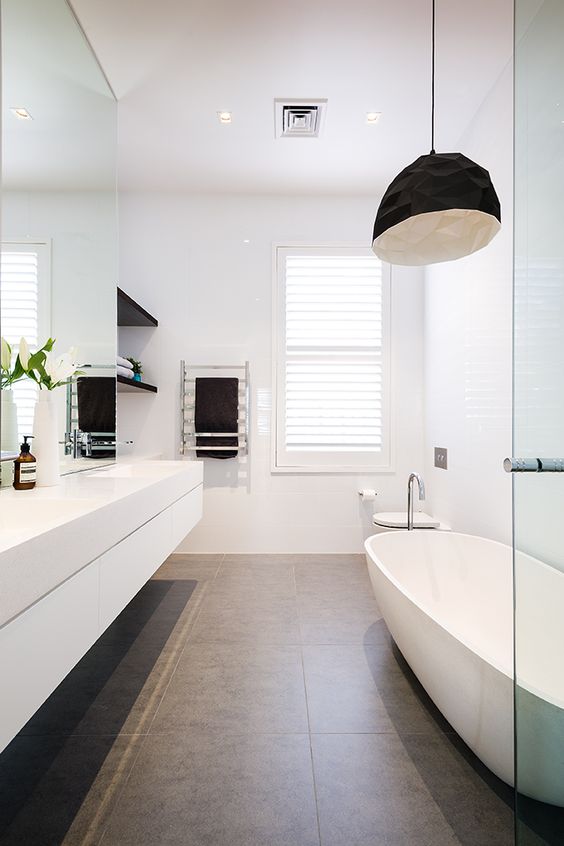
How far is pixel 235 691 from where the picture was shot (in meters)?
1.95

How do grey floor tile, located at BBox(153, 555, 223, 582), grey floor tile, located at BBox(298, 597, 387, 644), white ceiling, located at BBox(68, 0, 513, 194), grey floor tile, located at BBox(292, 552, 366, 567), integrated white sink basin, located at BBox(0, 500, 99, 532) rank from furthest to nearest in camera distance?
grey floor tile, located at BBox(292, 552, 366, 567)
grey floor tile, located at BBox(153, 555, 223, 582)
grey floor tile, located at BBox(298, 597, 387, 644)
white ceiling, located at BBox(68, 0, 513, 194)
integrated white sink basin, located at BBox(0, 500, 99, 532)

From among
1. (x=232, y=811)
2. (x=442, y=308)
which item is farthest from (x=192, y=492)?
(x=442, y=308)

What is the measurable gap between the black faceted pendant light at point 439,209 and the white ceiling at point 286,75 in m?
0.85

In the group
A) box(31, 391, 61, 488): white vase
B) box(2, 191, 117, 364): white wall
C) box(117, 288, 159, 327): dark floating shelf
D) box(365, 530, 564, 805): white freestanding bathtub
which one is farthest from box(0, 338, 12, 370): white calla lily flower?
box(365, 530, 564, 805): white freestanding bathtub

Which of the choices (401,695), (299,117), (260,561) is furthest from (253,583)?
(299,117)

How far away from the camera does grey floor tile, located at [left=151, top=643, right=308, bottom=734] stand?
1741 millimetres

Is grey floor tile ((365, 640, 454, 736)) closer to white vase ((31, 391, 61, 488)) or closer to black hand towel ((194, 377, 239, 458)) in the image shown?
white vase ((31, 391, 61, 488))

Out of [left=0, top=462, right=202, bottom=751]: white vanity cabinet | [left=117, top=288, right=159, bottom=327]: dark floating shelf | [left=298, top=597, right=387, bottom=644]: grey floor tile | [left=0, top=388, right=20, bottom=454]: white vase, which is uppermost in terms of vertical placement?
[left=117, top=288, right=159, bottom=327]: dark floating shelf

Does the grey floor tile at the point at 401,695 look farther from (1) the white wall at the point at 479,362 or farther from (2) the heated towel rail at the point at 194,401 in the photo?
(2) the heated towel rail at the point at 194,401

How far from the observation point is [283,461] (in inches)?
153

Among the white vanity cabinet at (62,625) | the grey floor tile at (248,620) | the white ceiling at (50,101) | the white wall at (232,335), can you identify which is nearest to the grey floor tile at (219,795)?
the white vanity cabinet at (62,625)

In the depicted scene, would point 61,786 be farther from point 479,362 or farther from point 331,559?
point 479,362

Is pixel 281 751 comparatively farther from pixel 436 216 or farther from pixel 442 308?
pixel 442 308

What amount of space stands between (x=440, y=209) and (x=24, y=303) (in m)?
1.52
